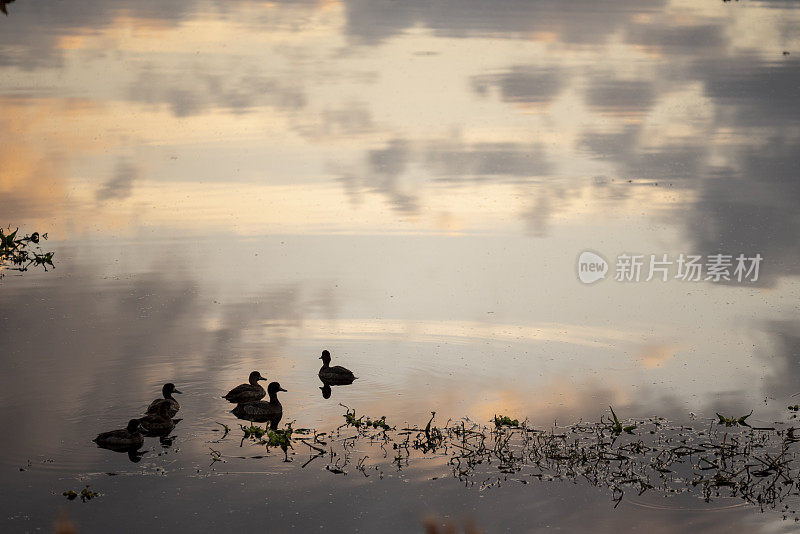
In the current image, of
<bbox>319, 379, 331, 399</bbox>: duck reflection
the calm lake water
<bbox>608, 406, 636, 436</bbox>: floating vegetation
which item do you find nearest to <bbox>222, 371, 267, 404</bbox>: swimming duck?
the calm lake water

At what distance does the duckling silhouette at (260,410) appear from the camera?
1347 cm

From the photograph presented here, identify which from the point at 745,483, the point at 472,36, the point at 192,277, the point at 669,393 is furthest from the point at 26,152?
the point at 745,483

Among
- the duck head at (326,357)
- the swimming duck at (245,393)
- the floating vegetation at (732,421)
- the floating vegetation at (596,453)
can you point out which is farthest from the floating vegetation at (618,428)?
the swimming duck at (245,393)

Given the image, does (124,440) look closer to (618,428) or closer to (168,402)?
(168,402)

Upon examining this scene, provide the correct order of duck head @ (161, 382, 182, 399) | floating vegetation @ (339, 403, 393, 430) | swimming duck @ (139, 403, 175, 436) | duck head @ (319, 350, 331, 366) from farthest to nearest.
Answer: duck head @ (319, 350, 331, 366)
duck head @ (161, 382, 182, 399)
floating vegetation @ (339, 403, 393, 430)
swimming duck @ (139, 403, 175, 436)

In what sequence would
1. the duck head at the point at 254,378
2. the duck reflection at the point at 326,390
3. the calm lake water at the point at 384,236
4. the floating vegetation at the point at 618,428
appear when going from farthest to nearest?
the duck head at the point at 254,378, the duck reflection at the point at 326,390, the floating vegetation at the point at 618,428, the calm lake water at the point at 384,236

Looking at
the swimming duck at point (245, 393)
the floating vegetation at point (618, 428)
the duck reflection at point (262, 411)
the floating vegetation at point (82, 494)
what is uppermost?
the swimming duck at point (245, 393)

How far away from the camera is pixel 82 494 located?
1130cm

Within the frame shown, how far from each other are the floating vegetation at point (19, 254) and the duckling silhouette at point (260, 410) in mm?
6664

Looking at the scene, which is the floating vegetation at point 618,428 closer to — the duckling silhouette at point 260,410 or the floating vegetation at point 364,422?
the floating vegetation at point 364,422

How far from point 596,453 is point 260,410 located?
4081 millimetres

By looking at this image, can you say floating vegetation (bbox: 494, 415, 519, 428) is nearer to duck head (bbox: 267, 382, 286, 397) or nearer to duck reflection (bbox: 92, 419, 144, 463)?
duck head (bbox: 267, 382, 286, 397)

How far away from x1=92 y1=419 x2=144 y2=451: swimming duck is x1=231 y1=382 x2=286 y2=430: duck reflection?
139cm

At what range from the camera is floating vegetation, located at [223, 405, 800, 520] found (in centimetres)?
1174
